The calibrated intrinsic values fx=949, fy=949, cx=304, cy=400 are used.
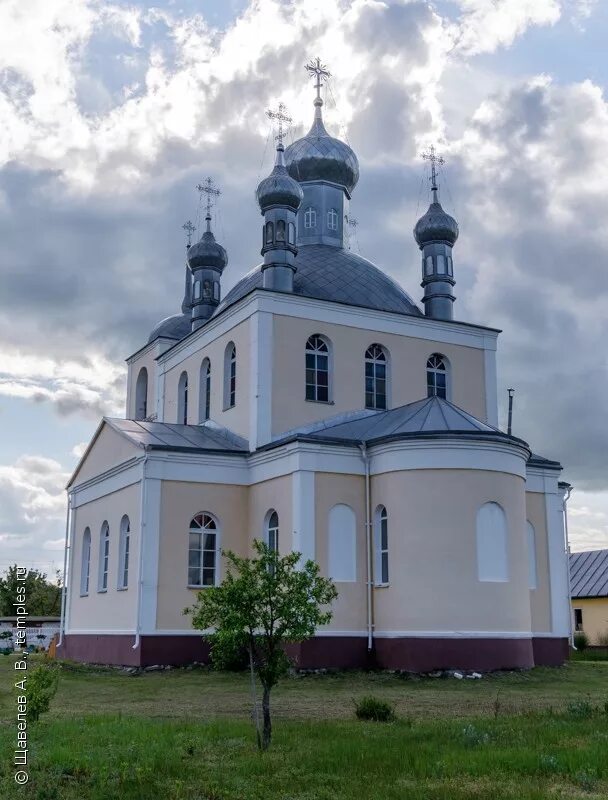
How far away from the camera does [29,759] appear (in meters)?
9.23

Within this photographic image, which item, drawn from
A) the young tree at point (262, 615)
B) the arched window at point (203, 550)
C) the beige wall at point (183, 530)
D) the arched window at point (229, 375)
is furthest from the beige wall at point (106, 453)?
the young tree at point (262, 615)

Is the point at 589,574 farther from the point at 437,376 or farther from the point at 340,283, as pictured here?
the point at 340,283

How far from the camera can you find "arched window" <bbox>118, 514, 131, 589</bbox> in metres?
23.6

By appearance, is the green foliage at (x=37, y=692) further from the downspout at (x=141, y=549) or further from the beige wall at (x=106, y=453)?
the beige wall at (x=106, y=453)

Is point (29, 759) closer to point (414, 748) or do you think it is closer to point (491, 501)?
point (414, 748)

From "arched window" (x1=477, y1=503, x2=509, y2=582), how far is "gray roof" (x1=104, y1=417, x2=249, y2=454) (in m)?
6.32

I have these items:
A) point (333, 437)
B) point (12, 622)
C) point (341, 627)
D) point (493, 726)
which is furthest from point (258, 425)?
point (12, 622)

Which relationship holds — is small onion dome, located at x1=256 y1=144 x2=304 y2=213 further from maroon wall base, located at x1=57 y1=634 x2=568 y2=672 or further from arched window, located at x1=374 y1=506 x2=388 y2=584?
maroon wall base, located at x1=57 y1=634 x2=568 y2=672

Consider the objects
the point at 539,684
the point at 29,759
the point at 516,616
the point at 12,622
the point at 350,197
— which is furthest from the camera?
the point at 12,622

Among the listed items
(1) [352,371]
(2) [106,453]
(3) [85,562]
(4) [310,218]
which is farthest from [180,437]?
(4) [310,218]

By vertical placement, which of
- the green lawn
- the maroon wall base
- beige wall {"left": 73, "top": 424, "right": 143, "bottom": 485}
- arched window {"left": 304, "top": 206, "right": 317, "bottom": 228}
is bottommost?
the green lawn

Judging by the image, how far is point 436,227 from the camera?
27.9m

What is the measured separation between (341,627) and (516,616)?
3.75 metres

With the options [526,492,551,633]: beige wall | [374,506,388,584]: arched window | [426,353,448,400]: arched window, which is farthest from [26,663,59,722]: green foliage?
[426,353,448,400]: arched window
